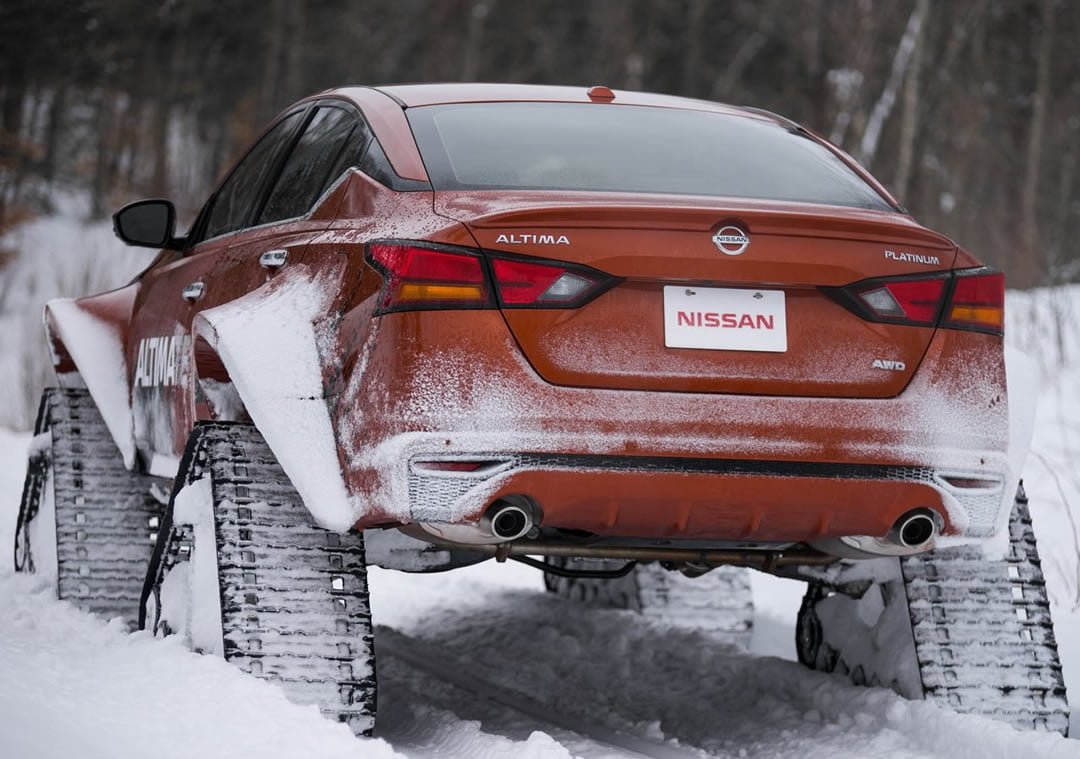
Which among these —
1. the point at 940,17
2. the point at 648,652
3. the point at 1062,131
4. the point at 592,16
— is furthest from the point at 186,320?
the point at 592,16

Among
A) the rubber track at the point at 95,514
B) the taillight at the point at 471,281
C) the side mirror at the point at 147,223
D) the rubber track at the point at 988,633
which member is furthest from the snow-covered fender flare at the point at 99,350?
the rubber track at the point at 988,633

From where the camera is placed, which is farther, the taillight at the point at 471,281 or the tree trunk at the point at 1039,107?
the tree trunk at the point at 1039,107

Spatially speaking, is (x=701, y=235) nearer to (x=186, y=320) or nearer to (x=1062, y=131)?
(x=186, y=320)

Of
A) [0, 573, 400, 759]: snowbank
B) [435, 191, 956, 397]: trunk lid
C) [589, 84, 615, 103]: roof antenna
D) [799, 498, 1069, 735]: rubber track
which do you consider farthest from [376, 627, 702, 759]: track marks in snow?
[589, 84, 615, 103]: roof antenna

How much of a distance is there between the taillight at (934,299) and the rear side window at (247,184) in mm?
2066

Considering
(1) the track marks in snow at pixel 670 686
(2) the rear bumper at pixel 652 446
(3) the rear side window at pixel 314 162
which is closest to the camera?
(2) the rear bumper at pixel 652 446

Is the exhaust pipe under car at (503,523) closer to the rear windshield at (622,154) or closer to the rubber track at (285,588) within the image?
the rubber track at (285,588)

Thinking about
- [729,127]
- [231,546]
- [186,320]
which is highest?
[729,127]

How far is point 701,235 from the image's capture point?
3572 millimetres

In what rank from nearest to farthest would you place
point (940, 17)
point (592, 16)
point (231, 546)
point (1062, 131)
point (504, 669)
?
point (231, 546)
point (504, 669)
point (940, 17)
point (1062, 131)
point (592, 16)

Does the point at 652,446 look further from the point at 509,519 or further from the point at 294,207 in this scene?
the point at 294,207

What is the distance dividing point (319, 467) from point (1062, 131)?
1180 inches

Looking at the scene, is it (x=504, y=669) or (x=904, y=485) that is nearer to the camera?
(x=904, y=485)

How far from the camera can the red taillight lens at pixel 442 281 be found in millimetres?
3430
